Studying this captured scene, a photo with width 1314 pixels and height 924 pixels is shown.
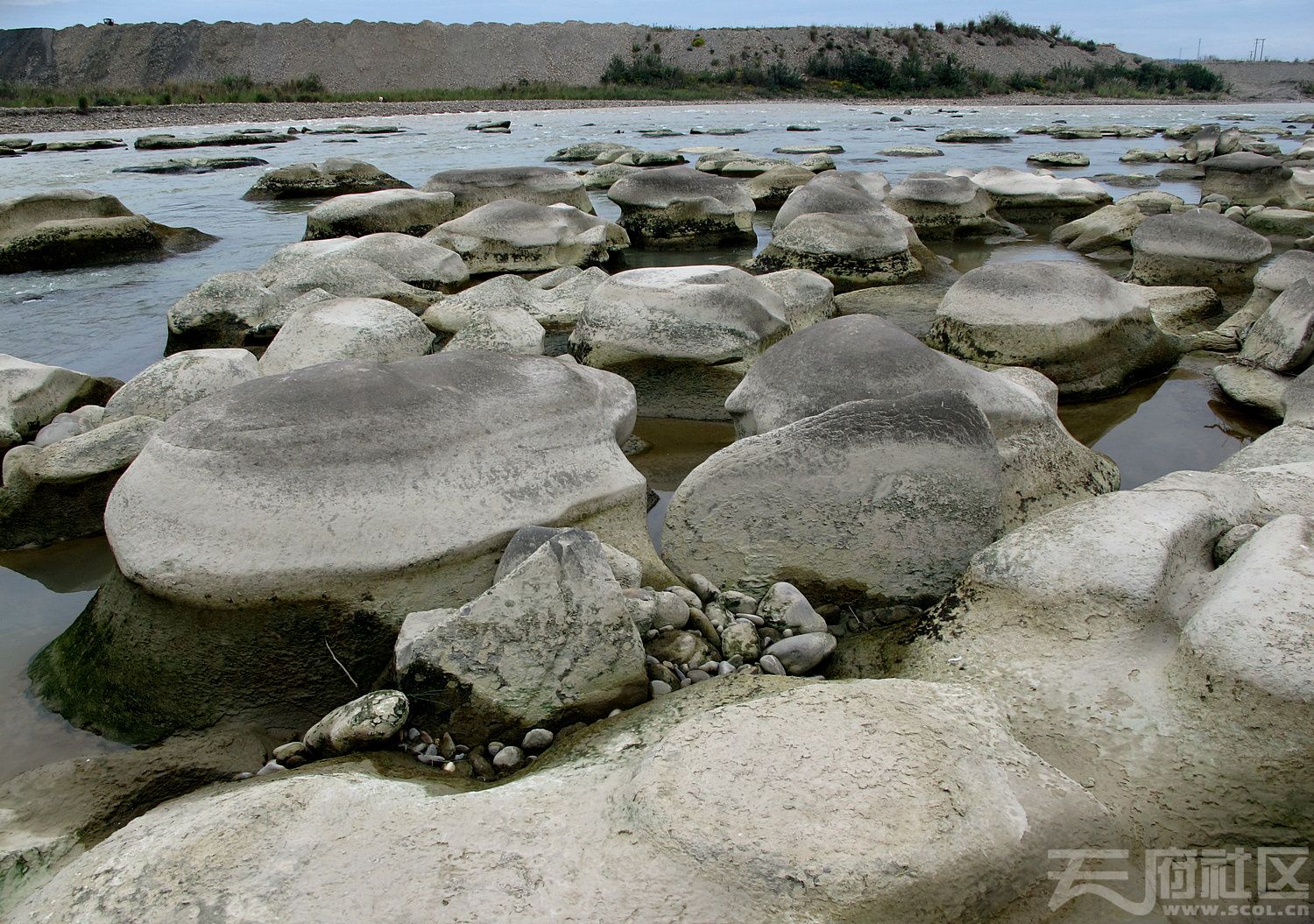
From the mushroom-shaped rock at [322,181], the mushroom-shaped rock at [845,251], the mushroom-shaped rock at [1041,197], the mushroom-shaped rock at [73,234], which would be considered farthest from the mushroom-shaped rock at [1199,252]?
the mushroom-shaped rock at [322,181]

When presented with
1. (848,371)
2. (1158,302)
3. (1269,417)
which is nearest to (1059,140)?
(1158,302)

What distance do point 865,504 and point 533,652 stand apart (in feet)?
3.70

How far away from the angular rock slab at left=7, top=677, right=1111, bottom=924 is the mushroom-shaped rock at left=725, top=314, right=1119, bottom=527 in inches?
63.0

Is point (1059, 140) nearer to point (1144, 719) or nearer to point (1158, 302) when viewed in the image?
point (1158, 302)

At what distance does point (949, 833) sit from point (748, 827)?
363 mm

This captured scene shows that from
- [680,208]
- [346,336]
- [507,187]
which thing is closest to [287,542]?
[346,336]

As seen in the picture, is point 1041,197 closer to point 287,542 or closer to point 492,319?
point 492,319

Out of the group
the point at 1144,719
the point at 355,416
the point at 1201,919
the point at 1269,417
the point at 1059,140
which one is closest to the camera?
the point at 1201,919

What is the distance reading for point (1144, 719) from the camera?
7.00ft

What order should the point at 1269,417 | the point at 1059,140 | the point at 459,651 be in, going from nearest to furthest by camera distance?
the point at 459,651, the point at 1269,417, the point at 1059,140

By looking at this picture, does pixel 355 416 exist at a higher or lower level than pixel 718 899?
higher


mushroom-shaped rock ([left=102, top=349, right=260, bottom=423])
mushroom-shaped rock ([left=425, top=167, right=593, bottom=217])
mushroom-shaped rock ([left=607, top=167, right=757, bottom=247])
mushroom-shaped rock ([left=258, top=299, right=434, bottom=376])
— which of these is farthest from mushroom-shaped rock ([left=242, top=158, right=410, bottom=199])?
mushroom-shaped rock ([left=102, top=349, right=260, bottom=423])

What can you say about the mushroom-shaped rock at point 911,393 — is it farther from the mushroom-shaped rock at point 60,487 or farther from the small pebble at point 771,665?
the mushroom-shaped rock at point 60,487

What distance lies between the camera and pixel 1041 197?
434 inches
